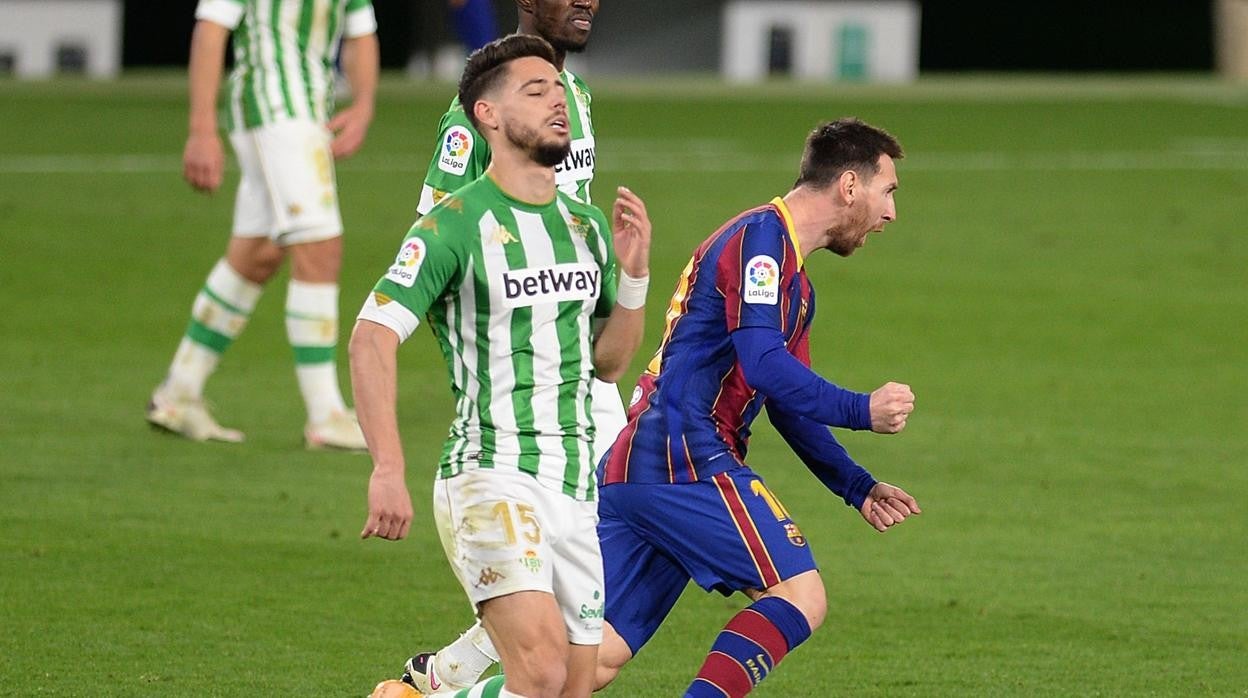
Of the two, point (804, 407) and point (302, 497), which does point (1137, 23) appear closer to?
point (302, 497)

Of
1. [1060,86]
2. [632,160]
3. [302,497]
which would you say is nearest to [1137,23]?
[1060,86]

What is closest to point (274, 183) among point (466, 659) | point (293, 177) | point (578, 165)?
point (293, 177)

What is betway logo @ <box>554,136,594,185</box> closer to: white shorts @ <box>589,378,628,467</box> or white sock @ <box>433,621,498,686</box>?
white shorts @ <box>589,378,628,467</box>

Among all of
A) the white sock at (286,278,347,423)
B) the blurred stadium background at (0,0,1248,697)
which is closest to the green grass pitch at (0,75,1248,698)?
the blurred stadium background at (0,0,1248,697)

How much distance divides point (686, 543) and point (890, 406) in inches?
28.2

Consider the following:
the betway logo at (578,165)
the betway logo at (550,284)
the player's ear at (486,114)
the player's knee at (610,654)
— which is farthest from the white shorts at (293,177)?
the betway logo at (550,284)

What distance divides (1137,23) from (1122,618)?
37873 millimetres

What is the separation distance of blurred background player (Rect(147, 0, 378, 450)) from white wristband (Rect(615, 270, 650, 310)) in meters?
4.75

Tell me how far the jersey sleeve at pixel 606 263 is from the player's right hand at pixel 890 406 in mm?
679

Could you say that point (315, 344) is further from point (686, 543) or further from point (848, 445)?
point (686, 543)

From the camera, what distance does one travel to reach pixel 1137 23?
4366cm

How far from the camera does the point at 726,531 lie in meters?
5.70

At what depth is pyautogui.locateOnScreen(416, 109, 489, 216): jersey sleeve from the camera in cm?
643

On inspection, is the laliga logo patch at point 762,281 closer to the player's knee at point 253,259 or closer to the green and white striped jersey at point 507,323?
the green and white striped jersey at point 507,323
